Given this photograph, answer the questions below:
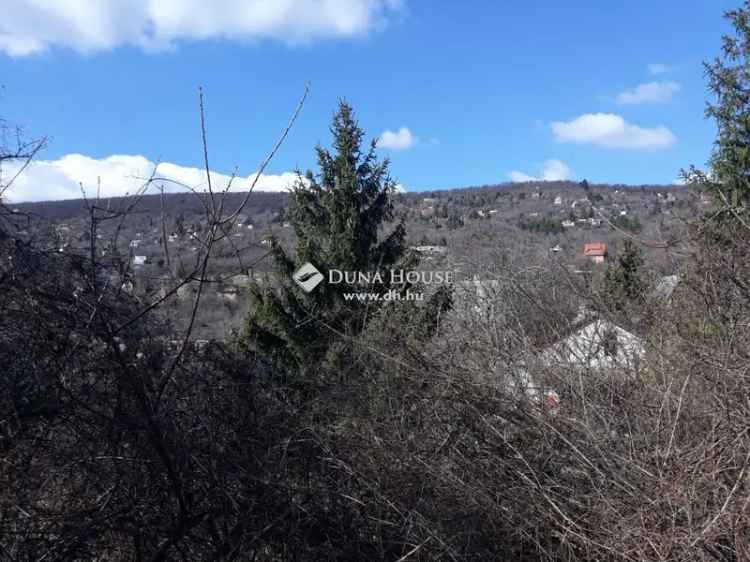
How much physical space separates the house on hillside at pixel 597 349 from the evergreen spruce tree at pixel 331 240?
8.64 m

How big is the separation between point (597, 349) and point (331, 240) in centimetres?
1101

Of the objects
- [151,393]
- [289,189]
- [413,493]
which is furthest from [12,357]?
[289,189]

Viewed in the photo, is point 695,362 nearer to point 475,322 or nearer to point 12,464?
point 475,322

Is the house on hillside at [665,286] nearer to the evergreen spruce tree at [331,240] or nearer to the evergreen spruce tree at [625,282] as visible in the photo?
the evergreen spruce tree at [625,282]

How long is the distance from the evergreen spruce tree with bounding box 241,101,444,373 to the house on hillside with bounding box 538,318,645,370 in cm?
864

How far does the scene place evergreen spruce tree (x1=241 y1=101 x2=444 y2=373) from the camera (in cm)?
1409

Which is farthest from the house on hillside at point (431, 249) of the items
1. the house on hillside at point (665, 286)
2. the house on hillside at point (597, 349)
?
the house on hillside at point (597, 349)

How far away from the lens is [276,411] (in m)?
3.88

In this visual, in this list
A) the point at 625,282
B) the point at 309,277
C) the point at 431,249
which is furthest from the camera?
the point at 309,277

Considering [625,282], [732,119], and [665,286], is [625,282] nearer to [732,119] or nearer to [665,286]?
[665,286]

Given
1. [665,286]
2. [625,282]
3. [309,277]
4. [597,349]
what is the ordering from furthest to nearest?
1. [309,277]
2. [625,282]
3. [665,286]
4. [597,349]

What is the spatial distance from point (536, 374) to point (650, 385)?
0.69 meters

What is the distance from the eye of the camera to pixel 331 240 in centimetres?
1515

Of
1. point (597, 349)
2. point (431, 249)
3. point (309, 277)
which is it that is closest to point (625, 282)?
point (597, 349)
